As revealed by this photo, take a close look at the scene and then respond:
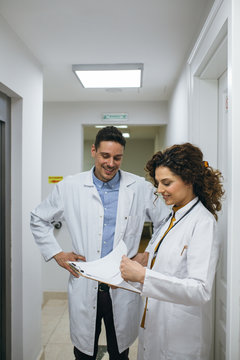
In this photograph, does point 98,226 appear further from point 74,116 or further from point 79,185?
point 74,116

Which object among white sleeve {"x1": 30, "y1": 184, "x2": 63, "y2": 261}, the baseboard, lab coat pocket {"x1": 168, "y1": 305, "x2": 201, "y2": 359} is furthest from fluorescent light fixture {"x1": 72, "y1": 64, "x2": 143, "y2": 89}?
the baseboard

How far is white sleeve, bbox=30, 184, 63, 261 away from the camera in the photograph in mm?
1791

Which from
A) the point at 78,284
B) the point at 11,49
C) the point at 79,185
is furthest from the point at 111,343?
the point at 11,49

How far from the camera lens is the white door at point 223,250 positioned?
1.67 meters

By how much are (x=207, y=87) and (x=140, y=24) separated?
58cm


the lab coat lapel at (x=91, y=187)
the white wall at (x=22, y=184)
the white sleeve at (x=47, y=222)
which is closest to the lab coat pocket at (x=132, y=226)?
the lab coat lapel at (x=91, y=187)

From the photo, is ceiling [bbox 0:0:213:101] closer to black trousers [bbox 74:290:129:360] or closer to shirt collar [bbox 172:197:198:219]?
shirt collar [bbox 172:197:198:219]

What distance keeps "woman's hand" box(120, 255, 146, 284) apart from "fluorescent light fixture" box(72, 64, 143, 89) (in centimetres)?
187

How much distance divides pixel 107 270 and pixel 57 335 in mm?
2068

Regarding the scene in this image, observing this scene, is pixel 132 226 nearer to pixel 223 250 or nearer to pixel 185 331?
pixel 223 250

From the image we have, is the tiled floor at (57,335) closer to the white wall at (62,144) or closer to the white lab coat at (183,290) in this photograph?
the white wall at (62,144)

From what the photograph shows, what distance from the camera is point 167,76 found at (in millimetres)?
2865

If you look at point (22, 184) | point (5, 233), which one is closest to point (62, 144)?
point (22, 184)

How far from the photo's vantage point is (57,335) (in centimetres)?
295
